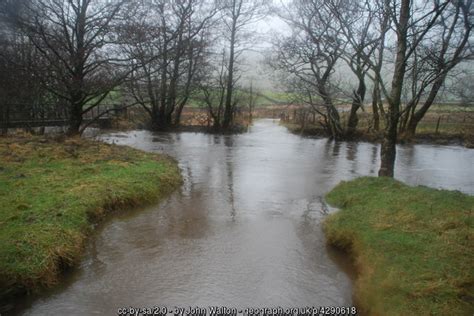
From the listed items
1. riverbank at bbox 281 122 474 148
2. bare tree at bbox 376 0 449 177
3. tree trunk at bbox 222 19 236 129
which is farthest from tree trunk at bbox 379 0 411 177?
tree trunk at bbox 222 19 236 129

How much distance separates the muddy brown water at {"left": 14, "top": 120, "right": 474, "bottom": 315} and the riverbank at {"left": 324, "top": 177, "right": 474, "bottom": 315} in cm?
37

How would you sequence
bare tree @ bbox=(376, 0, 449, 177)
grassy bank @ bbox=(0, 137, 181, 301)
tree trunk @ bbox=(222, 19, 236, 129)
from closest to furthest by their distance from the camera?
1. grassy bank @ bbox=(0, 137, 181, 301)
2. bare tree @ bbox=(376, 0, 449, 177)
3. tree trunk @ bbox=(222, 19, 236, 129)

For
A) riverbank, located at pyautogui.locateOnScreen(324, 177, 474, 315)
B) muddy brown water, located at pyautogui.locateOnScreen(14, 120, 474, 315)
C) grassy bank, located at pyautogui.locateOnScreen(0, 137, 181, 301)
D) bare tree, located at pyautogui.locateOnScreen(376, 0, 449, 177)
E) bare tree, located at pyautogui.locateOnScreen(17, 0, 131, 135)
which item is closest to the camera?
riverbank, located at pyautogui.locateOnScreen(324, 177, 474, 315)

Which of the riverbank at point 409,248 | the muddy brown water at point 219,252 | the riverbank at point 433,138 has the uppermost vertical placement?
the riverbank at point 433,138

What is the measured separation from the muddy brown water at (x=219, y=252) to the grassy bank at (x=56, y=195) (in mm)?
310

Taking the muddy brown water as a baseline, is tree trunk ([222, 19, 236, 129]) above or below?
above

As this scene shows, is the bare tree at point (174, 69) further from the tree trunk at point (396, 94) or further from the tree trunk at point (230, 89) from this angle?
the tree trunk at point (396, 94)

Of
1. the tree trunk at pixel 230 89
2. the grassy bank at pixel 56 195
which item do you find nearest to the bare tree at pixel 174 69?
the tree trunk at pixel 230 89

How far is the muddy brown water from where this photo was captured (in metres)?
5.08

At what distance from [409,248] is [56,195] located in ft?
20.4

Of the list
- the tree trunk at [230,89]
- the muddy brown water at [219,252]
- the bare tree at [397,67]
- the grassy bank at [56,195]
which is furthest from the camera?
the tree trunk at [230,89]

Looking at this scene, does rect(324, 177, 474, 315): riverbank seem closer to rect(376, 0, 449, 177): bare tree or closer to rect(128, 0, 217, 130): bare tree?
rect(376, 0, 449, 177): bare tree

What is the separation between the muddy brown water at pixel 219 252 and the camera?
5.08 metres

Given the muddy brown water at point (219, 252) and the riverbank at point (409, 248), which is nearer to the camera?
the riverbank at point (409, 248)
